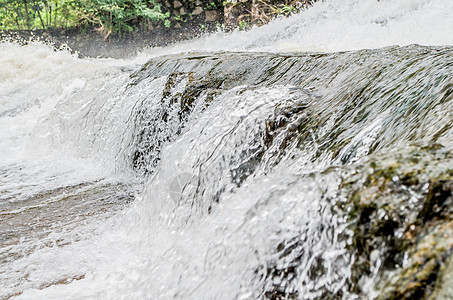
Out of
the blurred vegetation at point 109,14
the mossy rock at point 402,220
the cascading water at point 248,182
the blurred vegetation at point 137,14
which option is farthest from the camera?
the blurred vegetation at point 109,14

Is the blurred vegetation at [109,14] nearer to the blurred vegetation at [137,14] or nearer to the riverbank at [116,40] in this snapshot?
the blurred vegetation at [137,14]

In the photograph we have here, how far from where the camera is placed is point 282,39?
812cm

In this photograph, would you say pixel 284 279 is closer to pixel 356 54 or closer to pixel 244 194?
pixel 244 194

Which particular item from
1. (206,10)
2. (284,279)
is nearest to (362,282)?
(284,279)

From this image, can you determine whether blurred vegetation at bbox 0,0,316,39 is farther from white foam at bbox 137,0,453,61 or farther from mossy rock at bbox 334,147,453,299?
mossy rock at bbox 334,147,453,299

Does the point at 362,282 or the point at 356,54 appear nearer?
the point at 362,282

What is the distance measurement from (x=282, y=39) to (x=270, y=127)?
5.99 meters

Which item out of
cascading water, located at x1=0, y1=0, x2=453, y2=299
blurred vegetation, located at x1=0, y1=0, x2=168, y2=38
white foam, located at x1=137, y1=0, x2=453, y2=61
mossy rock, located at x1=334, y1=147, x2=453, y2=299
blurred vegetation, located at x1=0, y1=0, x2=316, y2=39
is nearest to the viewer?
mossy rock, located at x1=334, y1=147, x2=453, y2=299

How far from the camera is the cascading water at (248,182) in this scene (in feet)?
3.76

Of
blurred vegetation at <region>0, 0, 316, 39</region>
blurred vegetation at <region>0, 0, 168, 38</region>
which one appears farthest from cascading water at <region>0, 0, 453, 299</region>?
blurred vegetation at <region>0, 0, 168, 38</region>

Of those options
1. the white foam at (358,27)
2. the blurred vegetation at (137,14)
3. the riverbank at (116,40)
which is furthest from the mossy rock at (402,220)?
the riverbank at (116,40)

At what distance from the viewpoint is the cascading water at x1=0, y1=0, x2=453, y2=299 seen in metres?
1.15

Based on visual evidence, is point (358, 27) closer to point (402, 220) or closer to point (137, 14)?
point (402, 220)

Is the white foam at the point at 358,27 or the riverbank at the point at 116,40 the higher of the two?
the white foam at the point at 358,27
